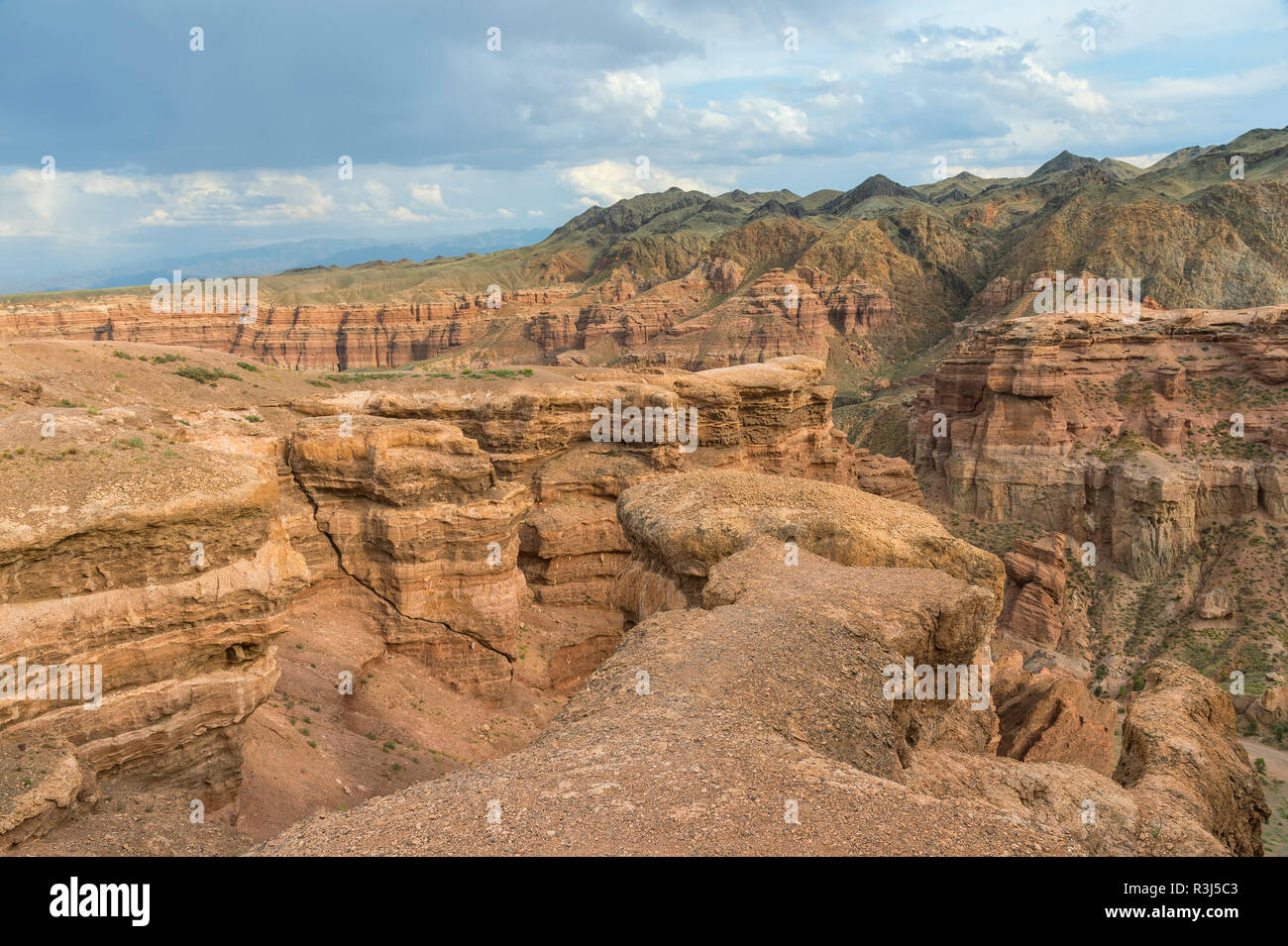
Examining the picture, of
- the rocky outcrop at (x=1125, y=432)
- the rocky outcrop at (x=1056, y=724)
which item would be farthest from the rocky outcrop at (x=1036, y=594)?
the rocky outcrop at (x=1056, y=724)

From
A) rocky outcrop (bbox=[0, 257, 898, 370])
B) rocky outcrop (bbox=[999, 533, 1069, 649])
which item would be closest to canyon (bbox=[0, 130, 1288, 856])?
rocky outcrop (bbox=[999, 533, 1069, 649])

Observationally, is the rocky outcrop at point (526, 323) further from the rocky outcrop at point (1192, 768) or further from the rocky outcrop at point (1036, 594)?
the rocky outcrop at point (1192, 768)

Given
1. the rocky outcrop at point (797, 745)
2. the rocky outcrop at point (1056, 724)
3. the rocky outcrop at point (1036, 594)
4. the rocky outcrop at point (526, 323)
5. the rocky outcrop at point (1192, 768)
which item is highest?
the rocky outcrop at point (526, 323)

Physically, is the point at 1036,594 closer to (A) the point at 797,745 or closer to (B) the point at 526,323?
(A) the point at 797,745

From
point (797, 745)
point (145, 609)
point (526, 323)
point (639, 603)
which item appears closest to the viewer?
point (797, 745)

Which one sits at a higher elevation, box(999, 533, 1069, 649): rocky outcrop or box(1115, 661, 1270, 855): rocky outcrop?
box(1115, 661, 1270, 855): rocky outcrop

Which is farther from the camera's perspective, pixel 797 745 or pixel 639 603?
pixel 639 603

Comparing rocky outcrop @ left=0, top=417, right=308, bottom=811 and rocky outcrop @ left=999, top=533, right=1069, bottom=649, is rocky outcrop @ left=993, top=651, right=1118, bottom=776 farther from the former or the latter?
rocky outcrop @ left=999, top=533, right=1069, bottom=649

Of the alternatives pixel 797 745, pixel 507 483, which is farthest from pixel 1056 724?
pixel 507 483

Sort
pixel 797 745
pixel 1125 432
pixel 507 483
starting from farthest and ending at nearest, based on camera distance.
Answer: pixel 1125 432 < pixel 507 483 < pixel 797 745

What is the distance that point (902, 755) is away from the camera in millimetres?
10000

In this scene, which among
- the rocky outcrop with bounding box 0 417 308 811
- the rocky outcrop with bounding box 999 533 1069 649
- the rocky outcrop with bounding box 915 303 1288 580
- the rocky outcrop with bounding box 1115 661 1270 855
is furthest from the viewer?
the rocky outcrop with bounding box 915 303 1288 580
